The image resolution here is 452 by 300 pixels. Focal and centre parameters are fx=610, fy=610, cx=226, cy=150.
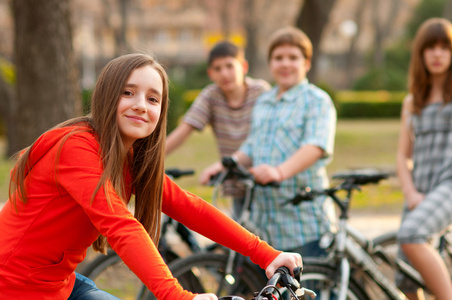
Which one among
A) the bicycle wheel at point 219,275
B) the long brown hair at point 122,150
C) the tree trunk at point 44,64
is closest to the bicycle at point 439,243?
the bicycle wheel at point 219,275

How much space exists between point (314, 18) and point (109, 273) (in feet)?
29.0

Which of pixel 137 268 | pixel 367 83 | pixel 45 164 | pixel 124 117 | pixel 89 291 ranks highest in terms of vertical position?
pixel 124 117

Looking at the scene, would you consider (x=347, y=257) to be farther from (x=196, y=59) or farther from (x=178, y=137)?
(x=196, y=59)

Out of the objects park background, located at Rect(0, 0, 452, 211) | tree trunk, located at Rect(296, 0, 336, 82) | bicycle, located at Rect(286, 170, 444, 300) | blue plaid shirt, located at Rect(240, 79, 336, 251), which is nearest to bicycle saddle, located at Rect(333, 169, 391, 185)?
bicycle, located at Rect(286, 170, 444, 300)

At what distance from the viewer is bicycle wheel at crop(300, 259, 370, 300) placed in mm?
Answer: 3334

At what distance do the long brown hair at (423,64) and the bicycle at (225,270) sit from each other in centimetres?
118

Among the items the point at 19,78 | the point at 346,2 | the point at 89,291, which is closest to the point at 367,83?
the point at 346,2

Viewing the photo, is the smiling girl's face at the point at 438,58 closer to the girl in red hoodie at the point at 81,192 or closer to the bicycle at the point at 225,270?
the bicycle at the point at 225,270

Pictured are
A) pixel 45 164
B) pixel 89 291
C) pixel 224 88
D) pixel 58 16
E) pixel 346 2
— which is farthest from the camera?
pixel 346 2

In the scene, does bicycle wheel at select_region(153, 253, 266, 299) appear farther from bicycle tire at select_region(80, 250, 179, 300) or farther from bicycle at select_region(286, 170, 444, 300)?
bicycle at select_region(286, 170, 444, 300)

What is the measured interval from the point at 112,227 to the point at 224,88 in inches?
103

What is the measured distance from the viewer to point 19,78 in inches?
223

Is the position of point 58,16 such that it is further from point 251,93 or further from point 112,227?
point 112,227

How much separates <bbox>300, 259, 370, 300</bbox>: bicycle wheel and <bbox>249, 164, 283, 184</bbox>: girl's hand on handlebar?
503mm
